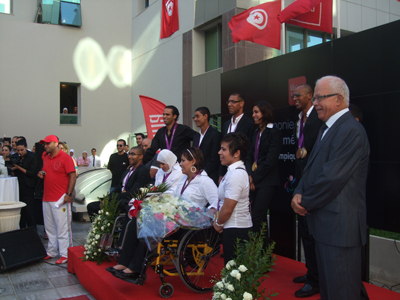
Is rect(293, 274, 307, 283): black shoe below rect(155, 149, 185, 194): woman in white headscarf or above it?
below

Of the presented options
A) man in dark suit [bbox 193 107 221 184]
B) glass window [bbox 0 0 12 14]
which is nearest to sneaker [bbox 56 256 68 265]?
man in dark suit [bbox 193 107 221 184]

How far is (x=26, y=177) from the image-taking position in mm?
7438

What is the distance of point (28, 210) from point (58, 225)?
73.1 inches

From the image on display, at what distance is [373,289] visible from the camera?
11.5 ft

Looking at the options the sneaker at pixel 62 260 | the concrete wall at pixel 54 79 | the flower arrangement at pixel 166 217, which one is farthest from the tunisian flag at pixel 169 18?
the flower arrangement at pixel 166 217

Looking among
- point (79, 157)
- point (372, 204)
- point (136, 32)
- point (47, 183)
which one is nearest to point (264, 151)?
point (372, 204)

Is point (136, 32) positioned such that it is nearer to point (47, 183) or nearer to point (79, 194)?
point (79, 194)

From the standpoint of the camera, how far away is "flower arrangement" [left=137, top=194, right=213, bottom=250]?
362cm

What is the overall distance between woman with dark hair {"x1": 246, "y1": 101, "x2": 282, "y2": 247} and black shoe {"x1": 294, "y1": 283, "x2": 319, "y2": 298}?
818 millimetres

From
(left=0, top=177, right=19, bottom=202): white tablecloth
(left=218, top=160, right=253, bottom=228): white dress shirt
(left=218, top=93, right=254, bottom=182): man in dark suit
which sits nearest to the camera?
(left=218, top=160, right=253, bottom=228): white dress shirt

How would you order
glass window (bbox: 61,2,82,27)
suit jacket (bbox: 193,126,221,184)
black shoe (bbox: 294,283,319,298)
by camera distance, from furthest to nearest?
glass window (bbox: 61,2,82,27) < suit jacket (bbox: 193,126,221,184) < black shoe (bbox: 294,283,319,298)

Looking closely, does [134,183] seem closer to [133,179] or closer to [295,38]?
[133,179]

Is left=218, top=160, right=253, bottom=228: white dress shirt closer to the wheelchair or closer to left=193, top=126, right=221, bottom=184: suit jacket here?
the wheelchair

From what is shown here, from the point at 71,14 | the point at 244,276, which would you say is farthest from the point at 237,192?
the point at 71,14
